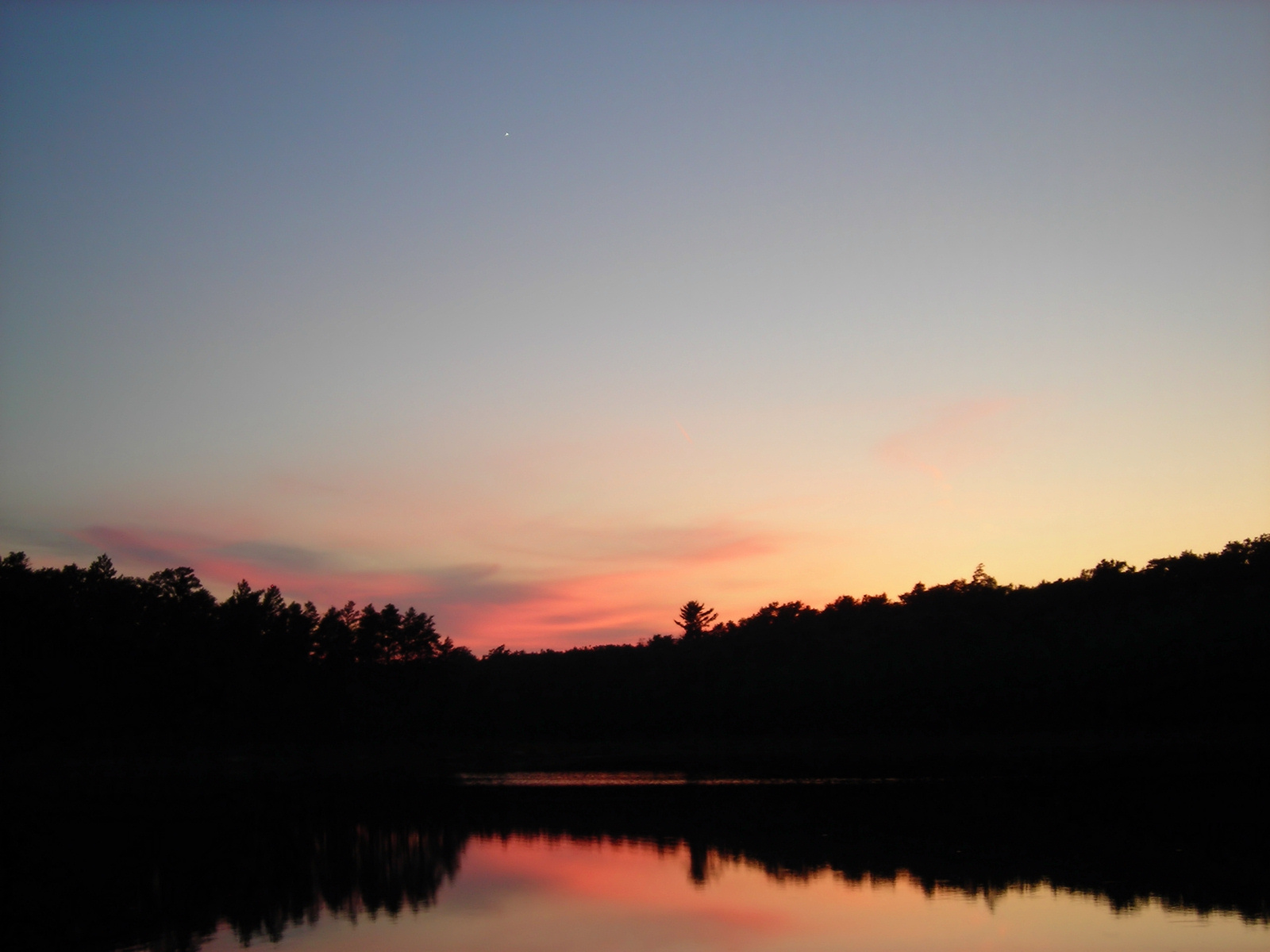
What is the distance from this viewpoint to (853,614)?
95938mm

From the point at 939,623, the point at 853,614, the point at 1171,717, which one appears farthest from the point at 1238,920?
the point at 853,614

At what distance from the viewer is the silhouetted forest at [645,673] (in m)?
60.7

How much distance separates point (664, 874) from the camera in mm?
19891

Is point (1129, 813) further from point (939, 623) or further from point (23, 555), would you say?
point (23, 555)

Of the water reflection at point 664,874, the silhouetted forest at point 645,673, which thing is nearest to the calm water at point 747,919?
the water reflection at point 664,874

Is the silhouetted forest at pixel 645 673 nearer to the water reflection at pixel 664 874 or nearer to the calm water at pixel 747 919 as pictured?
the water reflection at pixel 664 874

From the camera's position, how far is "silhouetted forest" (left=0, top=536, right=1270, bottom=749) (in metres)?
60.7

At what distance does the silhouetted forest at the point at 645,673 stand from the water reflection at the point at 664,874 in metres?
30.6

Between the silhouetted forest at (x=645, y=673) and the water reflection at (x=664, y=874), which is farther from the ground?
the silhouetted forest at (x=645, y=673)

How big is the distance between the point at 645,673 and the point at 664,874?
2603 inches

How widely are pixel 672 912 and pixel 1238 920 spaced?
27.4 ft

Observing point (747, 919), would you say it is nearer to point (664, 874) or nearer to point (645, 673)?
point (664, 874)

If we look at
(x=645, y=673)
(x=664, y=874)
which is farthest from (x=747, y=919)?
(x=645, y=673)

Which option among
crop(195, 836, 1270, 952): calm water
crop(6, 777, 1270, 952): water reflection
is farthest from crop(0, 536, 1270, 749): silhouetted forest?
crop(195, 836, 1270, 952): calm water
